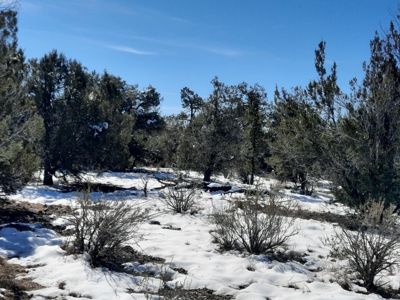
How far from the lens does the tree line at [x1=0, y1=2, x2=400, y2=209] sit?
9953 millimetres

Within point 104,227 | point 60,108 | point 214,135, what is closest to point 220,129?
point 214,135

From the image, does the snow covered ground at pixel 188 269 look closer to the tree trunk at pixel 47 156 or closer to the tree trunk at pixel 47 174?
the tree trunk at pixel 47 156

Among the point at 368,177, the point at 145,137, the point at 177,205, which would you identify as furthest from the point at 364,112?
the point at 145,137

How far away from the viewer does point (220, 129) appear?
750 inches

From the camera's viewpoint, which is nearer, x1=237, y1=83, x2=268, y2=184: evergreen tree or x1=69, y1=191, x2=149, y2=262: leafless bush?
x1=69, y1=191, x2=149, y2=262: leafless bush

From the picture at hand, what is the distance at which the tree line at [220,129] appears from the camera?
9953 millimetres

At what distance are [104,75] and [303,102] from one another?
12854 mm

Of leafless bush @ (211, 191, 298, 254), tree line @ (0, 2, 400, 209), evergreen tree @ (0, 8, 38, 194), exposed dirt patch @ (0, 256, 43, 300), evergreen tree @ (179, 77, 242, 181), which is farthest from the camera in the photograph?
evergreen tree @ (179, 77, 242, 181)

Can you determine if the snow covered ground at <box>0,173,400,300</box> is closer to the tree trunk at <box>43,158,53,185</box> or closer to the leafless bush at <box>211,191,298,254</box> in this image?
the leafless bush at <box>211,191,298,254</box>

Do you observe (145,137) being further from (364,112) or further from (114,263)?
(114,263)

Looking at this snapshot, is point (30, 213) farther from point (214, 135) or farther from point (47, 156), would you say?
point (214, 135)

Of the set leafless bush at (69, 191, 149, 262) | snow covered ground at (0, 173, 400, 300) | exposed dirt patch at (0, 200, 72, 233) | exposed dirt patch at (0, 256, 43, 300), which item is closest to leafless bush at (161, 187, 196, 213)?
snow covered ground at (0, 173, 400, 300)

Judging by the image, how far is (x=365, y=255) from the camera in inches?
224

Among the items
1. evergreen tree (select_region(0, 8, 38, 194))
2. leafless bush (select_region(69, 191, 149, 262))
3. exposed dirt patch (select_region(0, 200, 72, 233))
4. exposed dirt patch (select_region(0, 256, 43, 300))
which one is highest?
evergreen tree (select_region(0, 8, 38, 194))
